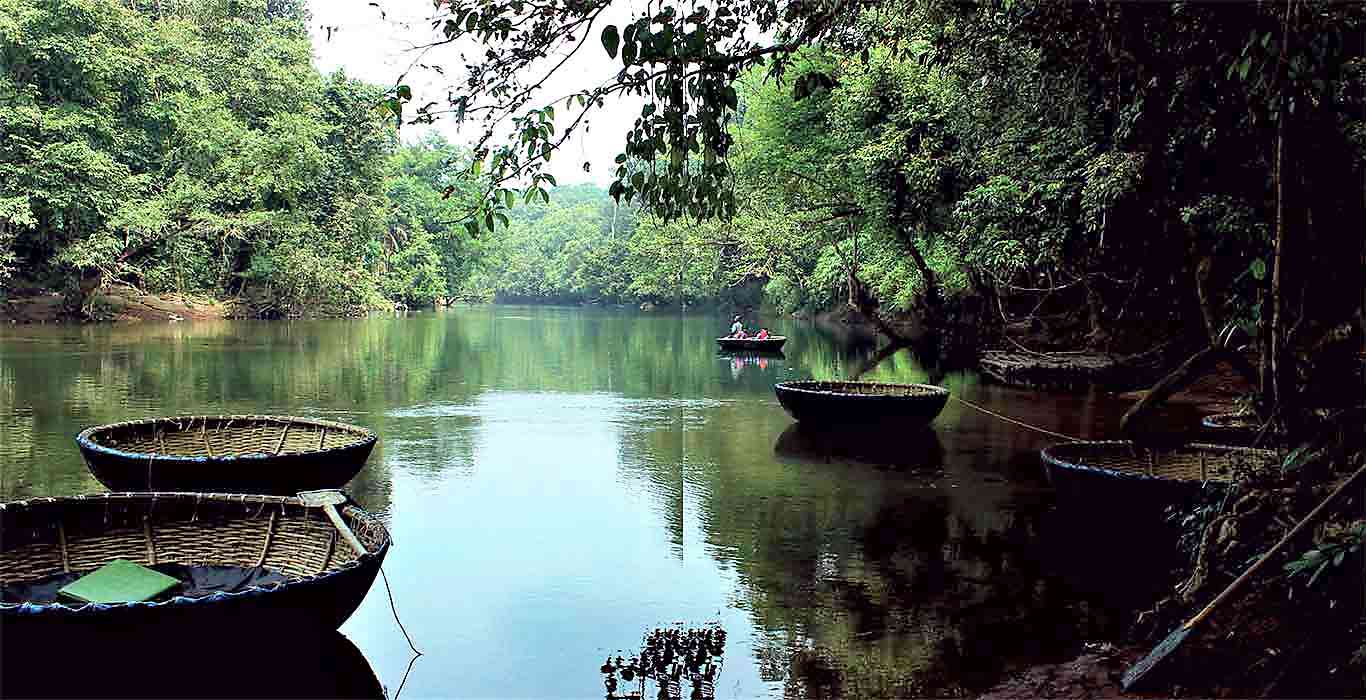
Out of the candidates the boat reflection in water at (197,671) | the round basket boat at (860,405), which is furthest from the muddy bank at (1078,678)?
the round basket boat at (860,405)

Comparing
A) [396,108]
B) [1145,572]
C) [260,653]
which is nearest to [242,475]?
[260,653]

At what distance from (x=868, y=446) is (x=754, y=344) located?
42.7ft

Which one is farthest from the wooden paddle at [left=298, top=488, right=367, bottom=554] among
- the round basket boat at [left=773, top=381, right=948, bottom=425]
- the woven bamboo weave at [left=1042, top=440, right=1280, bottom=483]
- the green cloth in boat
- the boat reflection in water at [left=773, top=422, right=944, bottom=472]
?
the round basket boat at [left=773, top=381, right=948, bottom=425]

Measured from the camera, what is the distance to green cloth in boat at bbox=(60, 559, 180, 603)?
197 inches

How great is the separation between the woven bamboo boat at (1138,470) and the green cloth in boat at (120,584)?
5.19 meters

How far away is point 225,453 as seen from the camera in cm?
889

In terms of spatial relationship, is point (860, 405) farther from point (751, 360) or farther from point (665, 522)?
point (751, 360)

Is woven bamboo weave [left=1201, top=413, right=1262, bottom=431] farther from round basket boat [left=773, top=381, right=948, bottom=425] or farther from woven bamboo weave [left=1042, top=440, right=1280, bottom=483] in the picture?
round basket boat [left=773, top=381, right=948, bottom=425]

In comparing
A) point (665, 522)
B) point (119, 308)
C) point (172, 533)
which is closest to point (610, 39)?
point (172, 533)

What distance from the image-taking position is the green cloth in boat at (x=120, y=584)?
502 centimetres

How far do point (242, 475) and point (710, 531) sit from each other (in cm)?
333

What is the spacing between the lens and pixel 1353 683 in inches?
151

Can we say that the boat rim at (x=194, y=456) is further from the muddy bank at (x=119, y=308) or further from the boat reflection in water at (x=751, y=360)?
the muddy bank at (x=119, y=308)

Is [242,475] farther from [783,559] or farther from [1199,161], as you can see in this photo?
[1199,161]
